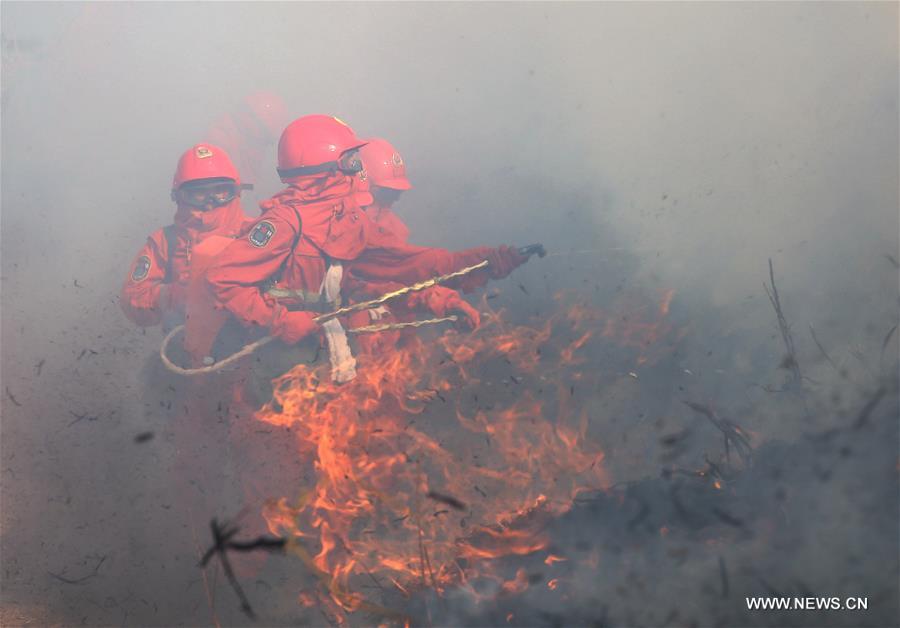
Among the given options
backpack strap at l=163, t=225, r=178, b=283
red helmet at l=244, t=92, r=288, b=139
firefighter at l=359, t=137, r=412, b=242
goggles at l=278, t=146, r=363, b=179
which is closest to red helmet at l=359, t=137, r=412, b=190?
firefighter at l=359, t=137, r=412, b=242

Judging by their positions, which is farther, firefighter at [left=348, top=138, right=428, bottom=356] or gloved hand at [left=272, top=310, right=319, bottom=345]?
firefighter at [left=348, top=138, right=428, bottom=356]

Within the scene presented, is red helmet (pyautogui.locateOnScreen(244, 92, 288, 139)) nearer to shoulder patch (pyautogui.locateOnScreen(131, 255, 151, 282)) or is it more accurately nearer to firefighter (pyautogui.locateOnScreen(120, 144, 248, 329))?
firefighter (pyautogui.locateOnScreen(120, 144, 248, 329))

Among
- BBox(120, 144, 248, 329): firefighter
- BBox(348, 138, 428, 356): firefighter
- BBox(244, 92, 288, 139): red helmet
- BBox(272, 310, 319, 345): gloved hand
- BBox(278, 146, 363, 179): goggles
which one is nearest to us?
BBox(272, 310, 319, 345): gloved hand

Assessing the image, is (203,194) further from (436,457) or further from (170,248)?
(436,457)

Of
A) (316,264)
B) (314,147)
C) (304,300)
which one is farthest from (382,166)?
(304,300)

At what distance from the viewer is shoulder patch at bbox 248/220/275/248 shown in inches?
213

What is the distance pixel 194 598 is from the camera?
17.5ft

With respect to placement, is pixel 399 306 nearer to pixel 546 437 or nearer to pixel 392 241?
pixel 392 241

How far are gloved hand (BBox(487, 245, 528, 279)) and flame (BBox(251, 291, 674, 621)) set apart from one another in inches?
14.0

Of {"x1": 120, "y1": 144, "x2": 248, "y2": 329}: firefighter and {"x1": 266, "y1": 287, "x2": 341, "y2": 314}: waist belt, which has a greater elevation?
{"x1": 120, "y1": 144, "x2": 248, "y2": 329}: firefighter

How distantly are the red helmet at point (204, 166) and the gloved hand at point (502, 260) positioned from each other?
7.80 ft

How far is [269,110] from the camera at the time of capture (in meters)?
6.35

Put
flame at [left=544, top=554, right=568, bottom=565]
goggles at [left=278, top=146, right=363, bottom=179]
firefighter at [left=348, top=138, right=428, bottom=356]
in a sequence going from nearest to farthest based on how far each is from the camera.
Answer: flame at [left=544, top=554, right=568, bottom=565]
firefighter at [left=348, top=138, right=428, bottom=356]
goggles at [left=278, top=146, right=363, bottom=179]

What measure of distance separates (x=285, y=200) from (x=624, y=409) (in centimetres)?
316
